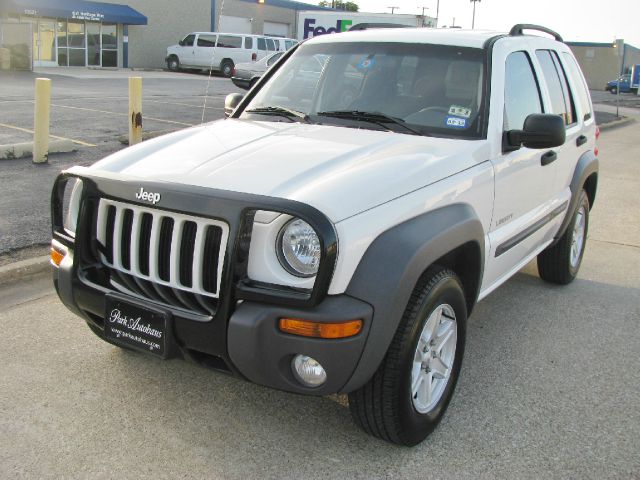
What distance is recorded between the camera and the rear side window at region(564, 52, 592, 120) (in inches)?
207

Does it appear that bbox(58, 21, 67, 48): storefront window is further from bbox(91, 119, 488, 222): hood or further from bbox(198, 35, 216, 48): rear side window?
bbox(91, 119, 488, 222): hood

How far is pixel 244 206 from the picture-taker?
2689 mm

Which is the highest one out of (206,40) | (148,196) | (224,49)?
(206,40)

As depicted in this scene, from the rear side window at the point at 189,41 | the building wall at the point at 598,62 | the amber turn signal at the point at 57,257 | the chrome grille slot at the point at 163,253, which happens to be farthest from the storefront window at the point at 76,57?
the building wall at the point at 598,62

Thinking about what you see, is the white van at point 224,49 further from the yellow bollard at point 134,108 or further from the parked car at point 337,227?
the parked car at point 337,227

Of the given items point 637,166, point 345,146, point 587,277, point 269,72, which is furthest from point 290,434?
point 637,166

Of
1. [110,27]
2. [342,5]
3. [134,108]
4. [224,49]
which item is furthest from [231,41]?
[342,5]

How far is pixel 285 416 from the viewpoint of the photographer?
3.38 meters

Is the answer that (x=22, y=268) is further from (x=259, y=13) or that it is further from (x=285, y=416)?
(x=259, y=13)

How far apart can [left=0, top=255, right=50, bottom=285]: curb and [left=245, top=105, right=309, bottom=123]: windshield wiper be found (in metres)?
2.07

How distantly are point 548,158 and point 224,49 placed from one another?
101ft

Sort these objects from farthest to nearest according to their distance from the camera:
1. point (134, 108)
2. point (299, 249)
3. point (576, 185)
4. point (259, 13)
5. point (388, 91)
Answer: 1. point (259, 13)
2. point (134, 108)
3. point (576, 185)
4. point (388, 91)
5. point (299, 249)

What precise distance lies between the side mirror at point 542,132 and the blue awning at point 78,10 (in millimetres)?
28300

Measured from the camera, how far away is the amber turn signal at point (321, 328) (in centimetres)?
262
